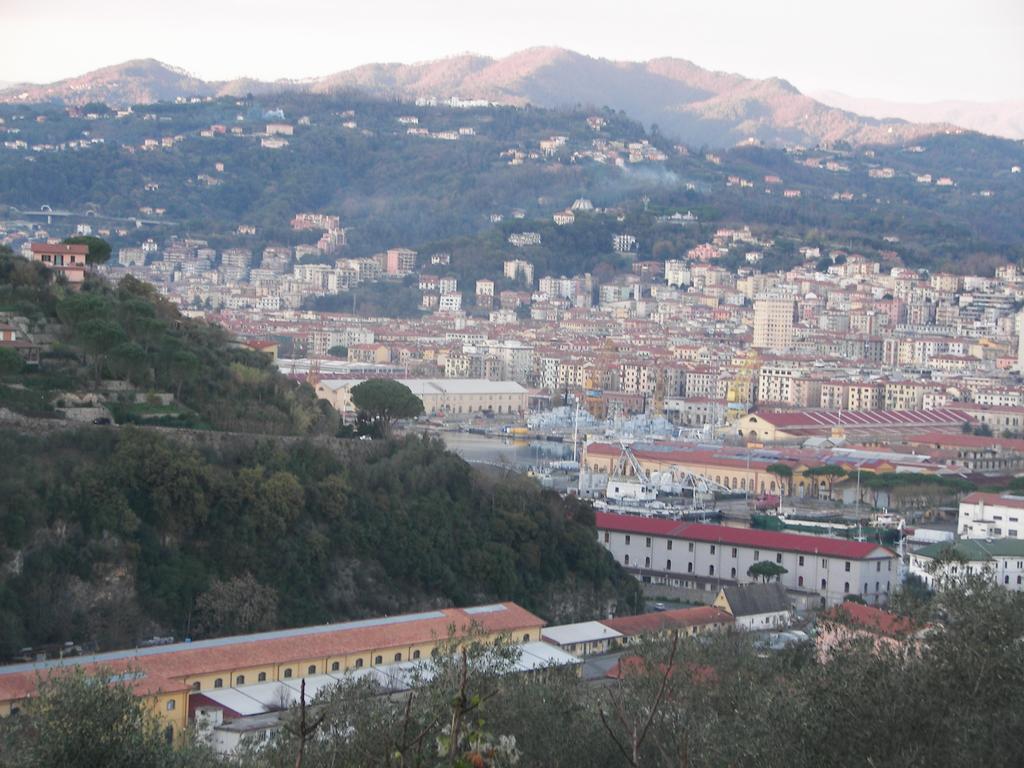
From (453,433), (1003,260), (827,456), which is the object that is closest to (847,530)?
(827,456)

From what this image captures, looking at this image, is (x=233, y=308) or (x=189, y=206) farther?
(x=189, y=206)

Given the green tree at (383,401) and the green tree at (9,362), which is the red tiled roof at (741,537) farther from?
the green tree at (9,362)

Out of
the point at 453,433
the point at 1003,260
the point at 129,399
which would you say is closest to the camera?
the point at 129,399

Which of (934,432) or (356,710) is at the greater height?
(356,710)

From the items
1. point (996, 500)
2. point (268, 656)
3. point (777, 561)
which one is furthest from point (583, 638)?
point (996, 500)

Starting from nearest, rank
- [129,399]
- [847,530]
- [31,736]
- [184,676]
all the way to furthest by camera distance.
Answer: [31,736]
[184,676]
[129,399]
[847,530]

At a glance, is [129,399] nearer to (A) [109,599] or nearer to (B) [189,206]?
(A) [109,599]

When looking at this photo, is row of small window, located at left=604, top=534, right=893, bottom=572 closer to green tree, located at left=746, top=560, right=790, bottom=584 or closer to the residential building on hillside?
green tree, located at left=746, top=560, right=790, bottom=584

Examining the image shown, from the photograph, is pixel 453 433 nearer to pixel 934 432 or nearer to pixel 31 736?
pixel 934 432

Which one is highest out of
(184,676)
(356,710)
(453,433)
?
(356,710)
